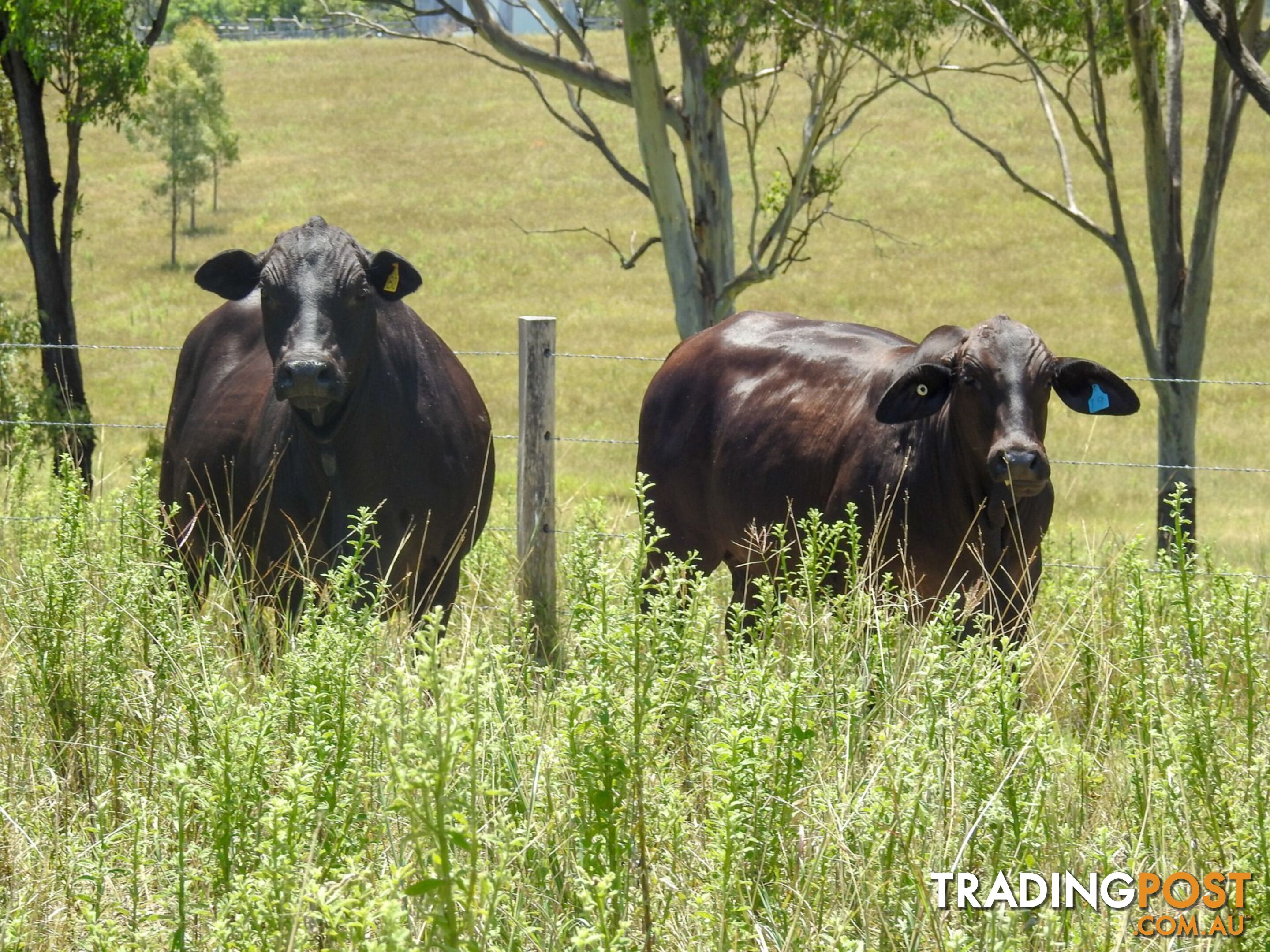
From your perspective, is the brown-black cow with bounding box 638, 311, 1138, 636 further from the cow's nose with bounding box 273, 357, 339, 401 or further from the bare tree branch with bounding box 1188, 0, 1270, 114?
the bare tree branch with bounding box 1188, 0, 1270, 114

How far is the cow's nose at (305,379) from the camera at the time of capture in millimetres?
5270

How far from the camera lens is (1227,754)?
3555mm

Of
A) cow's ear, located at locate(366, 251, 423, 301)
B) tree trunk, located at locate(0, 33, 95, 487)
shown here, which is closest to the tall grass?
Answer: cow's ear, located at locate(366, 251, 423, 301)

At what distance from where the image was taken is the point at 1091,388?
5207 mm

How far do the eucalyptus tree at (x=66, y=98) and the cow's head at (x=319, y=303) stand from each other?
20.1 ft

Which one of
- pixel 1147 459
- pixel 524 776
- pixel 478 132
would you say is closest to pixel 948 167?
pixel 478 132

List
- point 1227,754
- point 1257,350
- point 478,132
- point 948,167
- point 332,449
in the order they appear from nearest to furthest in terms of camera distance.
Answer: point 1227,754
point 332,449
point 1257,350
point 948,167
point 478,132

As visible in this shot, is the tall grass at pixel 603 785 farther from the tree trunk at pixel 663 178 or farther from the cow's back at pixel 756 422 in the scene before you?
the tree trunk at pixel 663 178

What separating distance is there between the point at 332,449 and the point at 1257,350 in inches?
1022

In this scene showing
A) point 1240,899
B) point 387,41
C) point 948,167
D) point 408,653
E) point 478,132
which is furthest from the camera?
point 387,41

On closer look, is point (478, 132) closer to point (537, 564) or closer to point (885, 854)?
point (537, 564)

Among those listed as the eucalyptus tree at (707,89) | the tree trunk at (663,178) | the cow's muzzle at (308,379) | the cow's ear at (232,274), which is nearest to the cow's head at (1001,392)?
the cow's muzzle at (308,379)

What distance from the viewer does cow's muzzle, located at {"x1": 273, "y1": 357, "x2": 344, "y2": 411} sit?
5273 millimetres

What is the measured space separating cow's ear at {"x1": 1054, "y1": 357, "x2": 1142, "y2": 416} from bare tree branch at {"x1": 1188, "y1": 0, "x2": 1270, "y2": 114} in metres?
1.93
